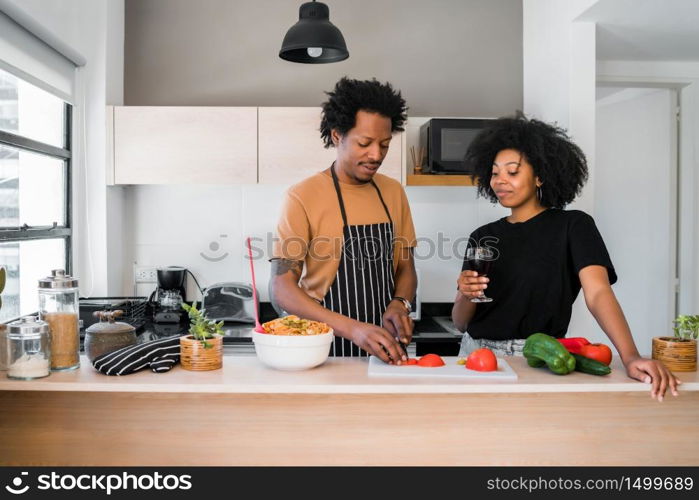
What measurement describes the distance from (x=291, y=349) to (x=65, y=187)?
2137 mm

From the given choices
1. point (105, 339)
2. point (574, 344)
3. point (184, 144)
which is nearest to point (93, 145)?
point (184, 144)

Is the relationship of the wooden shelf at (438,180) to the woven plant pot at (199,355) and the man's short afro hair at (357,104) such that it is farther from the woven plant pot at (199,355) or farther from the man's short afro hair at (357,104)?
the woven plant pot at (199,355)

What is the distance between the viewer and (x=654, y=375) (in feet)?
5.25

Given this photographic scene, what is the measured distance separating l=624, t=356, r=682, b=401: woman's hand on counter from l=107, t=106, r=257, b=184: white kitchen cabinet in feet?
6.96

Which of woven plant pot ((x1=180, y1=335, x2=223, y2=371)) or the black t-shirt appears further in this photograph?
the black t-shirt

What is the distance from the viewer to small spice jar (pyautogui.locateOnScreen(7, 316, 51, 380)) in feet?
5.17

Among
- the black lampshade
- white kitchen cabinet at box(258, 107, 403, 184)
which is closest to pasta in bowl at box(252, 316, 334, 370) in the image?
the black lampshade

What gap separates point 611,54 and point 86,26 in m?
2.67

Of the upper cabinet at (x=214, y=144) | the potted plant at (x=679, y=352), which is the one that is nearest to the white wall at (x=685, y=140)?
the upper cabinet at (x=214, y=144)

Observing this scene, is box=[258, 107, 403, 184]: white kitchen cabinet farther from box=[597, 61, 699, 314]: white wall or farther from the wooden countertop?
the wooden countertop

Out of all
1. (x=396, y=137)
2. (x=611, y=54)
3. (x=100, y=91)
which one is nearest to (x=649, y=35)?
(x=611, y=54)

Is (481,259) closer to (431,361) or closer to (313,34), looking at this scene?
(431,361)
